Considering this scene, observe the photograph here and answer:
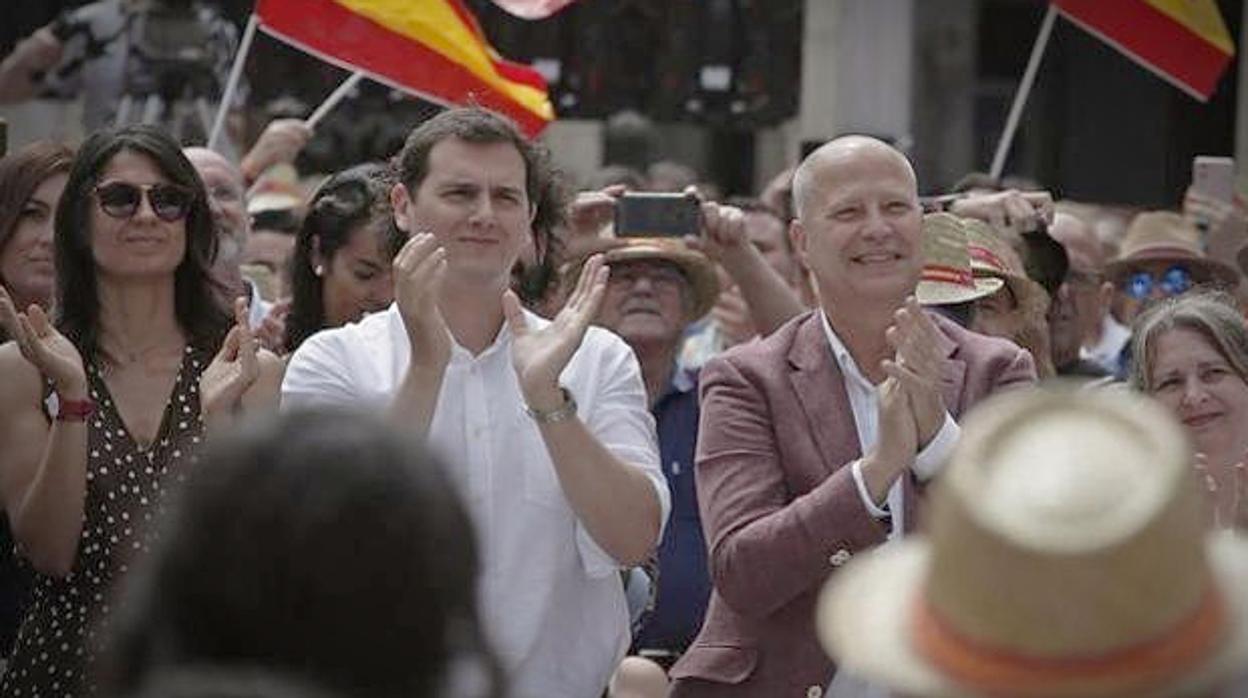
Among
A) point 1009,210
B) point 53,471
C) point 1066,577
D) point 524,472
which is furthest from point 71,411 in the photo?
point 1066,577

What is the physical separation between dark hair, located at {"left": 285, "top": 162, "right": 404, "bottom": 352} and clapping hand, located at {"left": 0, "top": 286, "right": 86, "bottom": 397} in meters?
1.29

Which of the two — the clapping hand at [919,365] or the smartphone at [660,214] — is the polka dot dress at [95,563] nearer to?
the clapping hand at [919,365]

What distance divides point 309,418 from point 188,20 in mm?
9765

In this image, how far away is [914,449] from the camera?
18.8ft

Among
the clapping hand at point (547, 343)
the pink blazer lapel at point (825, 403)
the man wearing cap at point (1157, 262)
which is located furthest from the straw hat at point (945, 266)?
the man wearing cap at point (1157, 262)

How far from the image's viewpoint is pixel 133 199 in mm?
6492

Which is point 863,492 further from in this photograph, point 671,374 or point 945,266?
point 671,374

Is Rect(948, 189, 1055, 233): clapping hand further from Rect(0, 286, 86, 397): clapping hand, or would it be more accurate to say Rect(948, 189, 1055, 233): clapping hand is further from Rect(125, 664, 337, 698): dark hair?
Rect(125, 664, 337, 698): dark hair

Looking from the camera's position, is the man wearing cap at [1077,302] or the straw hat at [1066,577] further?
the man wearing cap at [1077,302]

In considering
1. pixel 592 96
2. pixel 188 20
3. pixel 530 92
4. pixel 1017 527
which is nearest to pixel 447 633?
pixel 1017 527

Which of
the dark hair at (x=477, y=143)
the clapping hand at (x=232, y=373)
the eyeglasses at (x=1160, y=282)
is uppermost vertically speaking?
the dark hair at (x=477, y=143)

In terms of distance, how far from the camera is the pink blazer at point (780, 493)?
582cm

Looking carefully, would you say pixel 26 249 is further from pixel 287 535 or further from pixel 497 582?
pixel 287 535

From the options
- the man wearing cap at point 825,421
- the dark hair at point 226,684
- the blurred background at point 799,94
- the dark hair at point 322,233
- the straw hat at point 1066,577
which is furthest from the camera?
the blurred background at point 799,94
